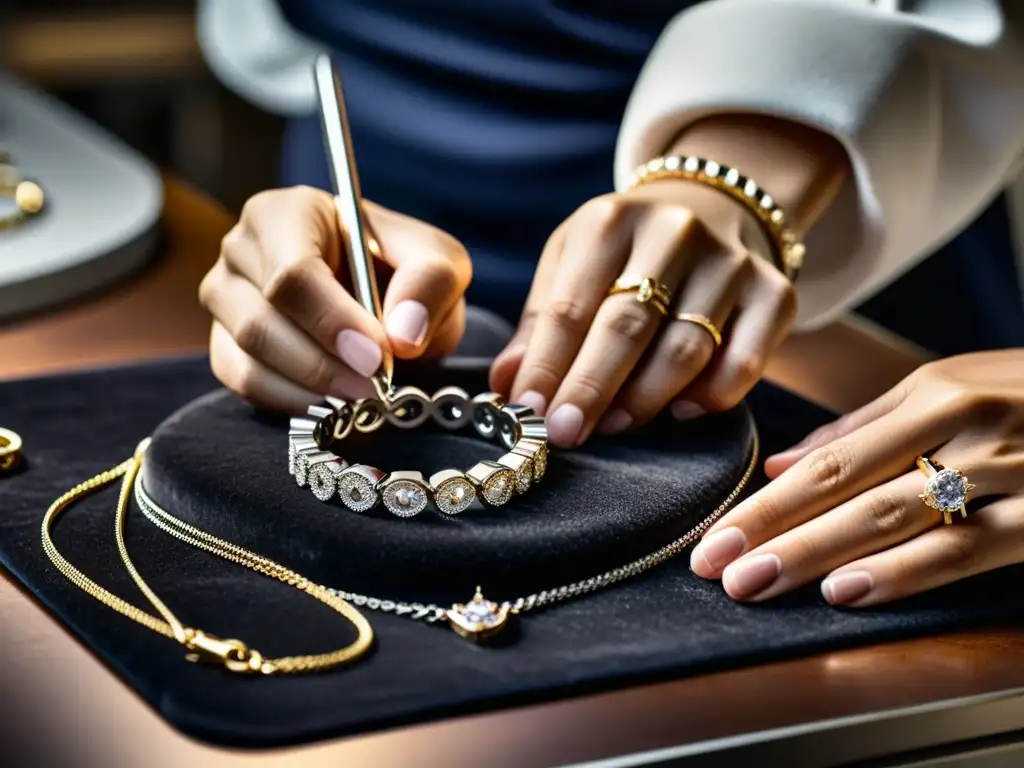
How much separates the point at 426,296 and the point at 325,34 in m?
0.53

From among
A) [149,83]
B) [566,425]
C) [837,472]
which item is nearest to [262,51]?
[566,425]

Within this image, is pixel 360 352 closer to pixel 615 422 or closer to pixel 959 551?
pixel 615 422

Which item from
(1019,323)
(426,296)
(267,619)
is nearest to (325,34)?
(426,296)

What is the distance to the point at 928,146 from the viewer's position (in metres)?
0.91

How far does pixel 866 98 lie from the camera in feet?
2.80

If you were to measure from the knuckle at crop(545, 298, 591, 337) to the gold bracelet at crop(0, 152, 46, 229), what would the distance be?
0.50m

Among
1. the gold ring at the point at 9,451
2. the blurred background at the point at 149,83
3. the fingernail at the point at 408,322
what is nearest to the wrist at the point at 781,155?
the fingernail at the point at 408,322

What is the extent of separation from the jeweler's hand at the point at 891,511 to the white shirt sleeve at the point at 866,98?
0.22 m

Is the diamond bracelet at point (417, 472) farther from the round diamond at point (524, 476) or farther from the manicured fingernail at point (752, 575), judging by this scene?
the manicured fingernail at point (752, 575)

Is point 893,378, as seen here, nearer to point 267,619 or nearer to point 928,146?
point 928,146

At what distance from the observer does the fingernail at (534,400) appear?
0.75m

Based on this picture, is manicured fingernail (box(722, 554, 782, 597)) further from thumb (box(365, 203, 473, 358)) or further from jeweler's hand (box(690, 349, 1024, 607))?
thumb (box(365, 203, 473, 358))

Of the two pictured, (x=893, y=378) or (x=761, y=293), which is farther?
(x=893, y=378)

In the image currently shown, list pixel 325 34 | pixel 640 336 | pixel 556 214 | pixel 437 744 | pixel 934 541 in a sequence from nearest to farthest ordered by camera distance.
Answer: pixel 437 744 < pixel 934 541 < pixel 640 336 < pixel 556 214 < pixel 325 34
